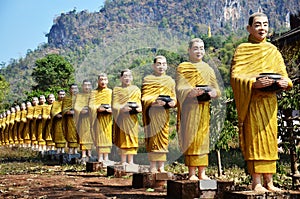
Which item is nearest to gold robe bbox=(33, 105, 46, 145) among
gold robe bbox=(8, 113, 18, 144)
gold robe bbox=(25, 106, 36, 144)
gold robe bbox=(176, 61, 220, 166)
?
gold robe bbox=(25, 106, 36, 144)

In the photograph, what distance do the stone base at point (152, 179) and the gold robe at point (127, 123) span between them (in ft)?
5.75

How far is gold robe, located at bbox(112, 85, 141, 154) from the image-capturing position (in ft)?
34.0

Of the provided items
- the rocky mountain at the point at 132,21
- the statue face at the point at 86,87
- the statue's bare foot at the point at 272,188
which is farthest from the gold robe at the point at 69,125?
the rocky mountain at the point at 132,21

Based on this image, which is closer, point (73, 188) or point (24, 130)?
point (73, 188)

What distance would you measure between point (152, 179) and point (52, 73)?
116 ft

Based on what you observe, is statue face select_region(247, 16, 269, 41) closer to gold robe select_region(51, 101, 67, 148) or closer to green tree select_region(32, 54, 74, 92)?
gold robe select_region(51, 101, 67, 148)

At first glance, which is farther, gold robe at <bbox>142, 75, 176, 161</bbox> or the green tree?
the green tree

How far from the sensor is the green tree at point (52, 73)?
42875 mm

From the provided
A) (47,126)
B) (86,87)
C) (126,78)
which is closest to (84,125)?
(86,87)

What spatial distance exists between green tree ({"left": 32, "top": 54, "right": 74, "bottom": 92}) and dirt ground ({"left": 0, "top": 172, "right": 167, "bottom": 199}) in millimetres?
32144

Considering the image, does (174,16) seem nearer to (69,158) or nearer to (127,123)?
(69,158)

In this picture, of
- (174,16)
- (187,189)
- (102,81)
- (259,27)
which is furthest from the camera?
(174,16)

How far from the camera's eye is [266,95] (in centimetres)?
607

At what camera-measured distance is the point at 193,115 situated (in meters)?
7.16
